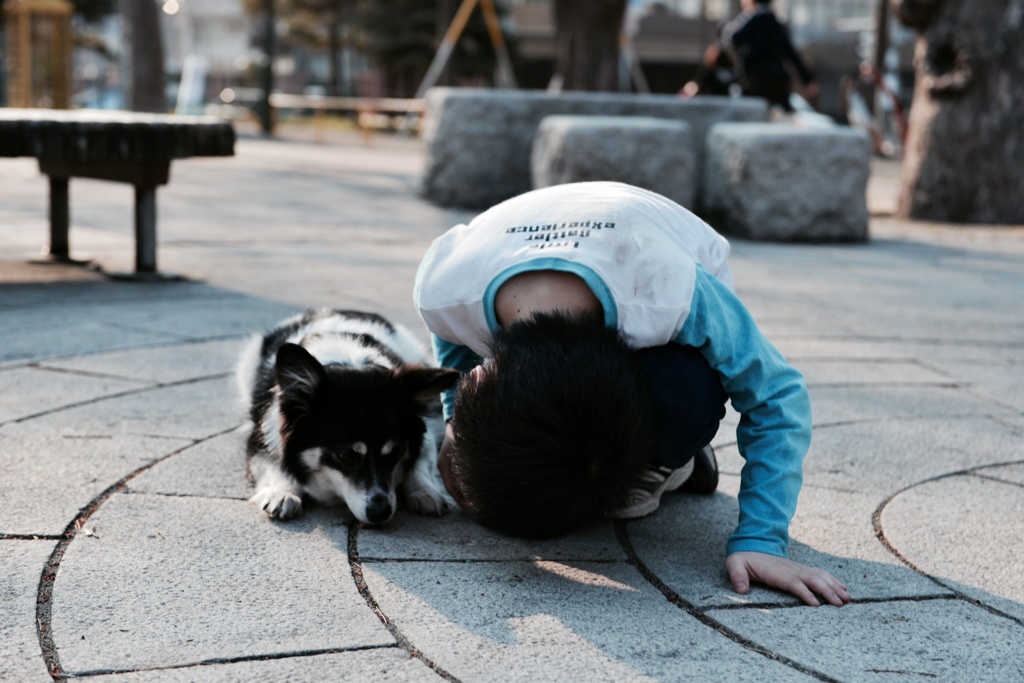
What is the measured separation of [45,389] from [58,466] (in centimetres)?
91

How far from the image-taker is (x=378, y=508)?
10.0 feet

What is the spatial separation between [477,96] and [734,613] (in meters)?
8.84

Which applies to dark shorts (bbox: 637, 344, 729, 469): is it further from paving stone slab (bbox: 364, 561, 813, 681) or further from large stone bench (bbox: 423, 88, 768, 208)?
large stone bench (bbox: 423, 88, 768, 208)

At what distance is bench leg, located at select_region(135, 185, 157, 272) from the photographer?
21.2 ft

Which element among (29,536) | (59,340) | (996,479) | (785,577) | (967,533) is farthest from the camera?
(59,340)

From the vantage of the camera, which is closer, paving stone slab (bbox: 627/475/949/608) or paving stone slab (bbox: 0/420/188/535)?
paving stone slab (bbox: 627/475/949/608)

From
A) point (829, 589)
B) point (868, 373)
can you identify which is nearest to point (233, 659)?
point (829, 589)

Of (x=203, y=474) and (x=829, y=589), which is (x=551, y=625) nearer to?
(x=829, y=589)

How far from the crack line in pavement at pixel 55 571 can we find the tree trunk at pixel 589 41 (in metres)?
12.4

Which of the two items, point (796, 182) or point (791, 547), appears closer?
point (791, 547)

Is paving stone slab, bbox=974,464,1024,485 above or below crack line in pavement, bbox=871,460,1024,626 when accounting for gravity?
above

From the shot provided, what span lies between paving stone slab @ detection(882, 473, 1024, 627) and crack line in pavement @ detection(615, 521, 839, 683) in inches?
24.2

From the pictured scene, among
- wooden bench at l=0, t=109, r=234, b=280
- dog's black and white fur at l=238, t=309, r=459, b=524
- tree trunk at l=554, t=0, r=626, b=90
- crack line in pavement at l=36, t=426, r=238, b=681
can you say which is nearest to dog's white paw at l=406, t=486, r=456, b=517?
dog's black and white fur at l=238, t=309, r=459, b=524

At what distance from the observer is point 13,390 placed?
163 inches
